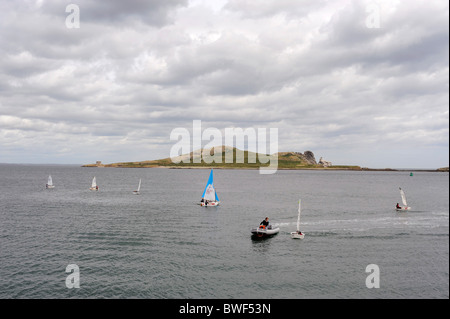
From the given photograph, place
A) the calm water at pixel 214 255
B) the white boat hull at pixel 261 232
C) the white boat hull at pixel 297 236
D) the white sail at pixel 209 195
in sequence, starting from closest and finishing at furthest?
the calm water at pixel 214 255, the white boat hull at pixel 297 236, the white boat hull at pixel 261 232, the white sail at pixel 209 195

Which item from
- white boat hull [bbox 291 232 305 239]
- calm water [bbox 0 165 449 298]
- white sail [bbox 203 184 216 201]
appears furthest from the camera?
white sail [bbox 203 184 216 201]

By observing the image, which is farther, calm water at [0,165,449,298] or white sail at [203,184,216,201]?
white sail at [203,184,216,201]

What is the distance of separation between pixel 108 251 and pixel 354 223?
53.6m

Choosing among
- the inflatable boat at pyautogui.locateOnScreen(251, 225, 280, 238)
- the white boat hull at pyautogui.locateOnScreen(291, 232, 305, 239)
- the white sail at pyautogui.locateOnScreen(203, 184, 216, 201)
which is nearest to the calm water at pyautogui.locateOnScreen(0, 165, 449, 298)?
the white boat hull at pyautogui.locateOnScreen(291, 232, 305, 239)

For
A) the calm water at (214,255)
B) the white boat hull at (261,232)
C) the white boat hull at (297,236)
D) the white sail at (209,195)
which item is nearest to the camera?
the calm water at (214,255)

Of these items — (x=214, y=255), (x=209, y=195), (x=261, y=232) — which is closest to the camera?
(x=214, y=255)

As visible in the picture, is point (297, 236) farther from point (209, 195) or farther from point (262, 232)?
point (209, 195)

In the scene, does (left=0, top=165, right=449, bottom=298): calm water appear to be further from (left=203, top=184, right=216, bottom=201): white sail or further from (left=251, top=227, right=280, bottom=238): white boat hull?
(left=203, top=184, right=216, bottom=201): white sail

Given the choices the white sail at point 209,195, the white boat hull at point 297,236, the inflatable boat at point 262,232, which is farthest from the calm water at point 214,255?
the white sail at point 209,195

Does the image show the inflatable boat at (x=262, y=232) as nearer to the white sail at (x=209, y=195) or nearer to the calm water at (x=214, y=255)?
the calm water at (x=214, y=255)

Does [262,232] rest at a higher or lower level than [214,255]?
higher

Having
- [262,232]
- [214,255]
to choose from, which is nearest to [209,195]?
[262,232]
